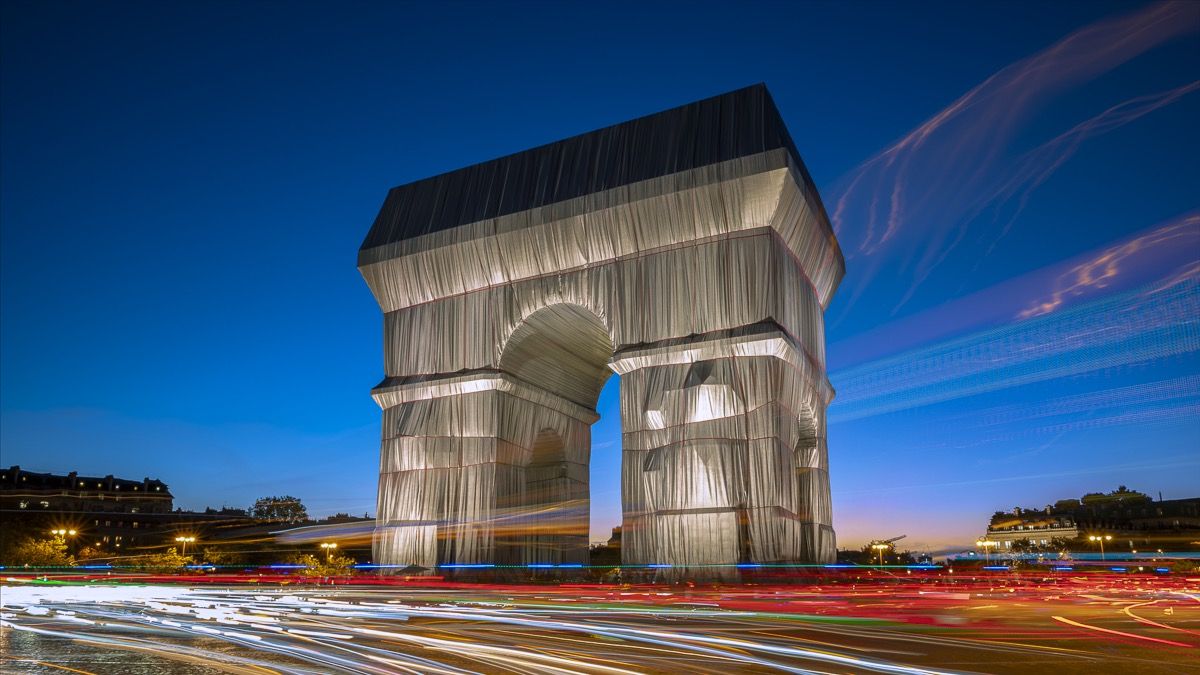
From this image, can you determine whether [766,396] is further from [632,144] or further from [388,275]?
[388,275]

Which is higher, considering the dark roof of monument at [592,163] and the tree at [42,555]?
the dark roof of monument at [592,163]

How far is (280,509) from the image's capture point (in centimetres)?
7244

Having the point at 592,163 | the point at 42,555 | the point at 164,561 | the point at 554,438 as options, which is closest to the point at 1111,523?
the point at 554,438

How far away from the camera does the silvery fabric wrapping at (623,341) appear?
74.5ft

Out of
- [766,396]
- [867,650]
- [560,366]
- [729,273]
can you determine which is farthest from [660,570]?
[867,650]

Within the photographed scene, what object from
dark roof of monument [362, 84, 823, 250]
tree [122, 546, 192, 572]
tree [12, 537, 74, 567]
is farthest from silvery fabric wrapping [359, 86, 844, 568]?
tree [12, 537, 74, 567]

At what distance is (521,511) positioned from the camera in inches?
1091

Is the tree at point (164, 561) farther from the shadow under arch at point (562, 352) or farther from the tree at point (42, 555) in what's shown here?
the shadow under arch at point (562, 352)

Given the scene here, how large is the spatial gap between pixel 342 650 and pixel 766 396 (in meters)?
16.3

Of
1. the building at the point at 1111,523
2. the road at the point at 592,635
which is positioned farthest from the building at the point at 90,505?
the building at the point at 1111,523

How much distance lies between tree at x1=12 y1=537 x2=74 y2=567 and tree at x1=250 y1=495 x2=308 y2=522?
33869 millimetres

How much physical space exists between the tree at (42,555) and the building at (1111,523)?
57.9m

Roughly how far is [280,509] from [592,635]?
229ft

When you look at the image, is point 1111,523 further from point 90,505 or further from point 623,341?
point 90,505
